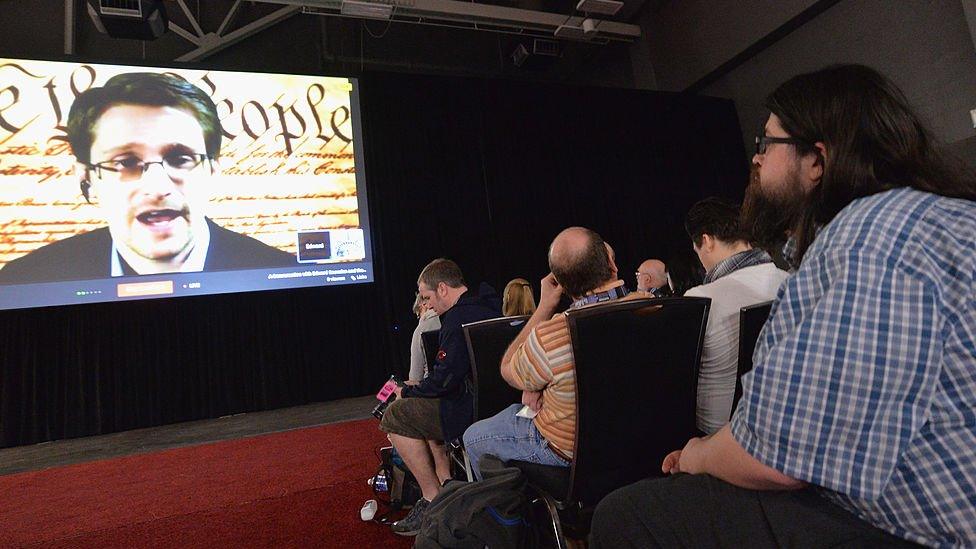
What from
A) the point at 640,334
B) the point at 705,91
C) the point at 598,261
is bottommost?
the point at 640,334

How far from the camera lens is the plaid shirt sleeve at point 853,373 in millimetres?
572

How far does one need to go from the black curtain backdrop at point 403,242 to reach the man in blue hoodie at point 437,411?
3.56 meters

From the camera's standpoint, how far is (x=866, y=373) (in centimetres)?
58

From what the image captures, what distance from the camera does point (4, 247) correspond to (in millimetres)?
4305

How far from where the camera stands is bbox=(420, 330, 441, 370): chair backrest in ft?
7.68

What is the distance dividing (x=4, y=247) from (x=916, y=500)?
19.2 ft

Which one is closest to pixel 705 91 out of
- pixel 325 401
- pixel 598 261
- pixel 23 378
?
pixel 325 401

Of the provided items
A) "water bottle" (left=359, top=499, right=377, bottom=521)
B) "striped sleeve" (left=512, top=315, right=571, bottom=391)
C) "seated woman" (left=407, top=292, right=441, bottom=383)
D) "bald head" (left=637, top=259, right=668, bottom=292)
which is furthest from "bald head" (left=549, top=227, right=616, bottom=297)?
"bald head" (left=637, top=259, right=668, bottom=292)

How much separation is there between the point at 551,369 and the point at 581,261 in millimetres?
377

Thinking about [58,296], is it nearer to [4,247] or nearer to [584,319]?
[4,247]

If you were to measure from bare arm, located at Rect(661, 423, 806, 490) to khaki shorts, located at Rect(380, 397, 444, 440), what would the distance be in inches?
55.7

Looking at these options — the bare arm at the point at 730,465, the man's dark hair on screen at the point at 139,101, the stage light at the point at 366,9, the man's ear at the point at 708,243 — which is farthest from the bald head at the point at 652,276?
the man's dark hair on screen at the point at 139,101

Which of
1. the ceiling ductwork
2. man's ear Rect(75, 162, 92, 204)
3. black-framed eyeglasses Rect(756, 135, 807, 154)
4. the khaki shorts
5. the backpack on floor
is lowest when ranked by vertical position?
the backpack on floor

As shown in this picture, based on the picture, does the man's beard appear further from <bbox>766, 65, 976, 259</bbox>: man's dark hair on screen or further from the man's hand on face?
the man's hand on face
